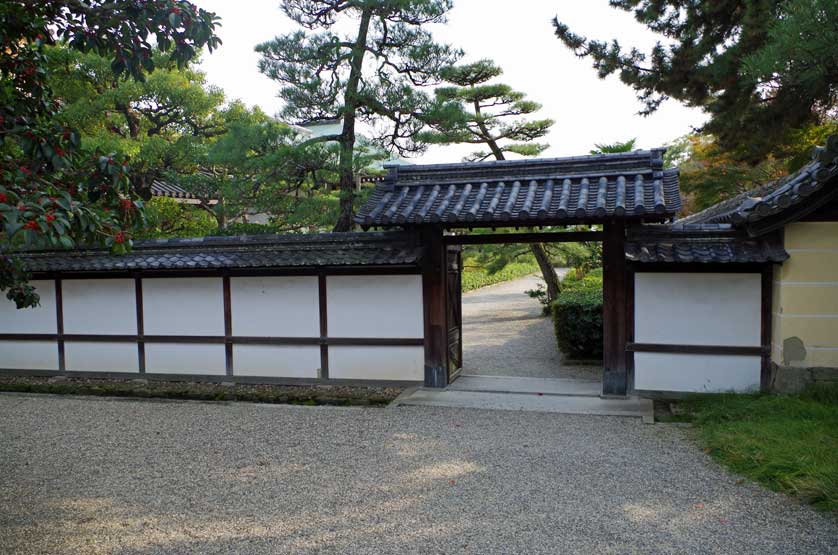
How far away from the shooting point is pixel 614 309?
→ 8.91m

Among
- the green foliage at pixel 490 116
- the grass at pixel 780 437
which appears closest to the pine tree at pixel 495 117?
the green foliage at pixel 490 116

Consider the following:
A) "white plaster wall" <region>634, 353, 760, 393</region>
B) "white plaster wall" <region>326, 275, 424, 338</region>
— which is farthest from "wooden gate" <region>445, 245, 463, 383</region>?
"white plaster wall" <region>634, 353, 760, 393</region>

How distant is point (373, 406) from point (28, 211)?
5.94 meters

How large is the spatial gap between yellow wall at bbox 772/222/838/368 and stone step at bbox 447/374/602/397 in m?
2.71

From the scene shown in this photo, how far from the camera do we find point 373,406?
8836 mm

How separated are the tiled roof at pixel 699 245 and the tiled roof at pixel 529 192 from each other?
386 mm

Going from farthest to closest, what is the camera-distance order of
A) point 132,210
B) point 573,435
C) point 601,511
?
1. point 573,435
2. point 601,511
3. point 132,210

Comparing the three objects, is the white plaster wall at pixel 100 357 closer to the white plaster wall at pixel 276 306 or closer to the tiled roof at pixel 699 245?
the white plaster wall at pixel 276 306

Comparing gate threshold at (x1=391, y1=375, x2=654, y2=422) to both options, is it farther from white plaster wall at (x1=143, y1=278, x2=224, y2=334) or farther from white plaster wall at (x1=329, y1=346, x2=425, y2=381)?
white plaster wall at (x1=143, y1=278, x2=224, y2=334)

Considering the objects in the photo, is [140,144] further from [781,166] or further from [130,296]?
[781,166]

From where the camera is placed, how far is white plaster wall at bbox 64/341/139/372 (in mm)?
10953

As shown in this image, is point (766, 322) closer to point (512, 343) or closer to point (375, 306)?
point (375, 306)

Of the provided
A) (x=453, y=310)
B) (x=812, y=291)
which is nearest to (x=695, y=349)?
(x=812, y=291)

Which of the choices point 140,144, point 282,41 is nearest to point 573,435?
point 282,41
